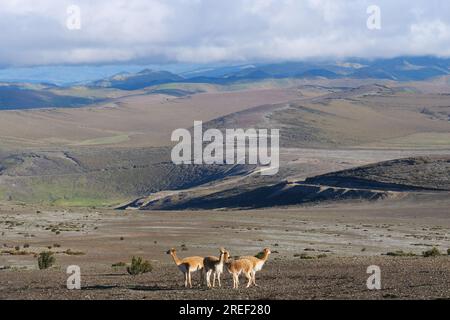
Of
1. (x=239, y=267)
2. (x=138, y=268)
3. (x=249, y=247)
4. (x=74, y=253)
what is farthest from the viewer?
(x=249, y=247)

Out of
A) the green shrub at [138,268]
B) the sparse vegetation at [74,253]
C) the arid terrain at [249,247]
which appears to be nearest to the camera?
the arid terrain at [249,247]

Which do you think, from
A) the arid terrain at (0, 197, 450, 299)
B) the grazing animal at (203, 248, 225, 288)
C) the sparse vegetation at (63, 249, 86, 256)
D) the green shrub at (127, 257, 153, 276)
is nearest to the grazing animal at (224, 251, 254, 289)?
the grazing animal at (203, 248, 225, 288)

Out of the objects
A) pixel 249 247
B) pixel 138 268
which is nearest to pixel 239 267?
pixel 138 268

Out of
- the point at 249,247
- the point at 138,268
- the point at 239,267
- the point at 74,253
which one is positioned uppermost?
the point at 239,267

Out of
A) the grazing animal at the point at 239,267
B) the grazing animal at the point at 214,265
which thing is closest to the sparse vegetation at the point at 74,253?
the grazing animal at the point at 214,265

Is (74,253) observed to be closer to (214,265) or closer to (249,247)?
(249,247)

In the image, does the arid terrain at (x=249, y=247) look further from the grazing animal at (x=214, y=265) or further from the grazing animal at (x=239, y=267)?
the grazing animal at (x=214, y=265)

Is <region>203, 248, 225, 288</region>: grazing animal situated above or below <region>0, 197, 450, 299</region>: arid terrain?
above

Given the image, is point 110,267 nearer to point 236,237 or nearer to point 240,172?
point 236,237

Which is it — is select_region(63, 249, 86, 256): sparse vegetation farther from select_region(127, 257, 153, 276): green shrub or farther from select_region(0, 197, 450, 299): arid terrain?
select_region(127, 257, 153, 276): green shrub

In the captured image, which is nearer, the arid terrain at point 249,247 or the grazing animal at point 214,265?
the arid terrain at point 249,247

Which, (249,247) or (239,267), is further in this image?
(249,247)

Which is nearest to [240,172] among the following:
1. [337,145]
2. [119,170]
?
[119,170]
